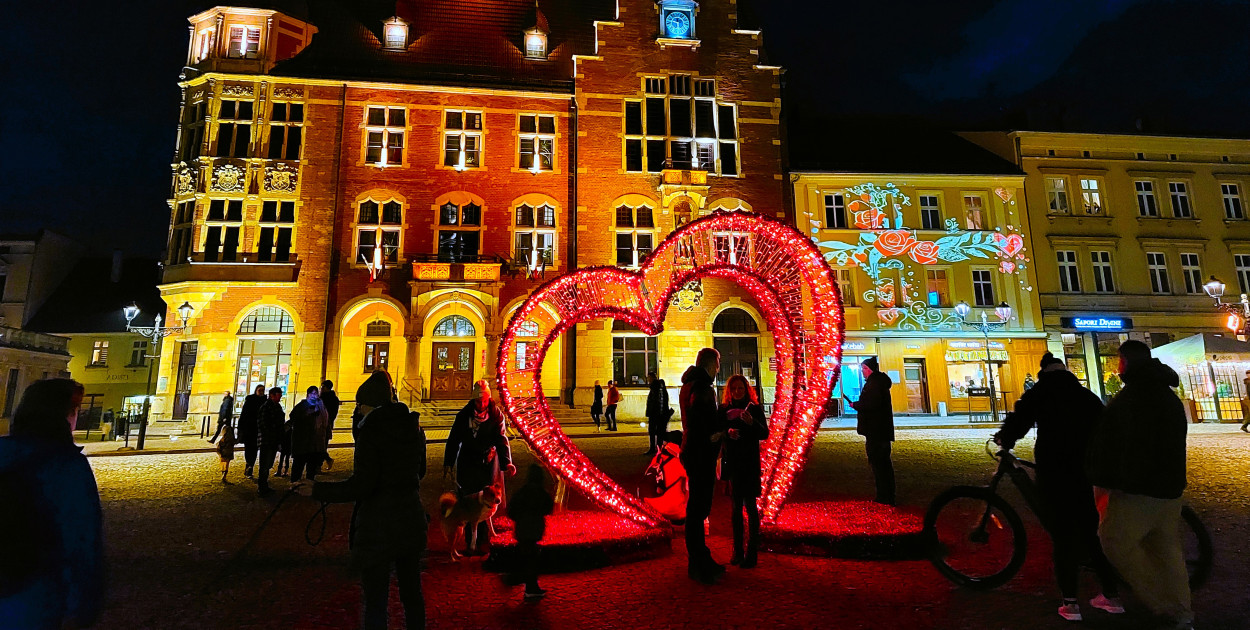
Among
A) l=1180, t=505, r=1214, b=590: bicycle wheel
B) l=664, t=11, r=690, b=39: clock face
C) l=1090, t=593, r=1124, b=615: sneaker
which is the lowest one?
l=1090, t=593, r=1124, b=615: sneaker

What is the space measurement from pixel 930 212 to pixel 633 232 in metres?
13.4

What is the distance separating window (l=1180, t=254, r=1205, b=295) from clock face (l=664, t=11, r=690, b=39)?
24607mm

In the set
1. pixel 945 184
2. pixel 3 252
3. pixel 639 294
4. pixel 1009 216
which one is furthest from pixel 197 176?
pixel 1009 216

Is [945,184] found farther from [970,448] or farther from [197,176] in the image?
[197,176]

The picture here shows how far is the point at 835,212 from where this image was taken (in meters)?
26.1

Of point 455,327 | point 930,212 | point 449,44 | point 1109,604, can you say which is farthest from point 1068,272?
point 449,44

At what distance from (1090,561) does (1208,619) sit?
0.71 meters

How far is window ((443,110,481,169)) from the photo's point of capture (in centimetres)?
2472

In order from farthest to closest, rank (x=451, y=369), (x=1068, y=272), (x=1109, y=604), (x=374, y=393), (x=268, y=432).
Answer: (x=1068, y=272) → (x=451, y=369) → (x=268, y=432) → (x=1109, y=604) → (x=374, y=393)

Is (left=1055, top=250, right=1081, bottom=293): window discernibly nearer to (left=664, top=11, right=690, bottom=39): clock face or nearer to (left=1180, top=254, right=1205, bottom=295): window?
(left=1180, top=254, right=1205, bottom=295): window

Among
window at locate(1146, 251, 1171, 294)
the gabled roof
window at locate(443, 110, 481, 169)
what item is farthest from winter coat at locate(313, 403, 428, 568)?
window at locate(1146, 251, 1171, 294)

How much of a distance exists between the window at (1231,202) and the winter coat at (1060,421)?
110 ft

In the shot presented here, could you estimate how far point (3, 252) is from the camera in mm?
32531

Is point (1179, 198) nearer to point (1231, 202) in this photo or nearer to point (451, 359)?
point (1231, 202)
